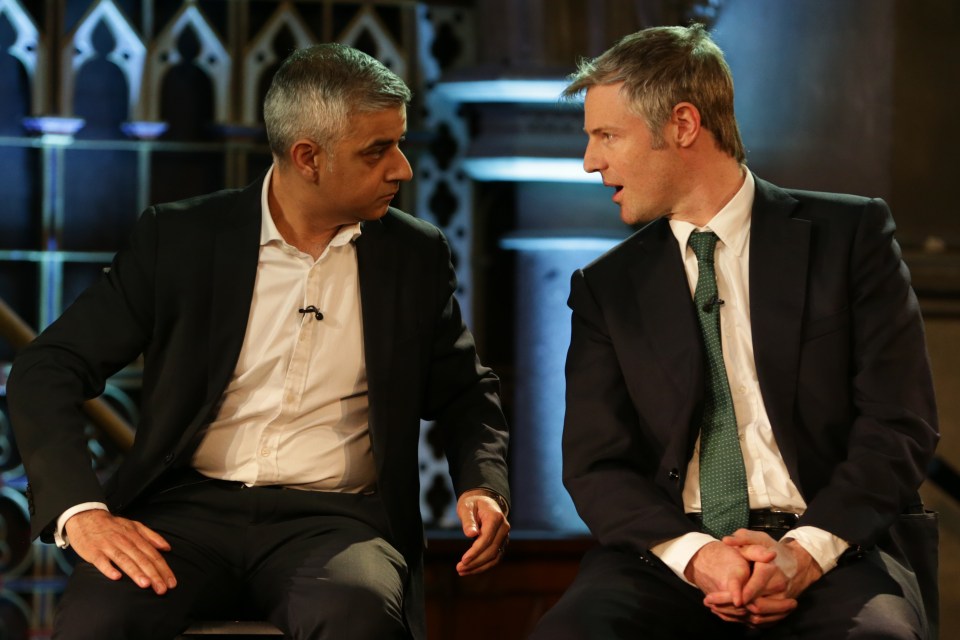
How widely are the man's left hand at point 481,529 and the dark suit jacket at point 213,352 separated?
5cm

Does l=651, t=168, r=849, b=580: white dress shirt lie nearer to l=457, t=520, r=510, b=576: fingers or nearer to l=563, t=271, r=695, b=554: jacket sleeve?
l=563, t=271, r=695, b=554: jacket sleeve

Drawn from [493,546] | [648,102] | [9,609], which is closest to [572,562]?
[493,546]

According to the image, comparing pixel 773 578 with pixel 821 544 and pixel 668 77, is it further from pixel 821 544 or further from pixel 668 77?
pixel 668 77

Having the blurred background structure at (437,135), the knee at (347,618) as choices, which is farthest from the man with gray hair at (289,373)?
the blurred background structure at (437,135)

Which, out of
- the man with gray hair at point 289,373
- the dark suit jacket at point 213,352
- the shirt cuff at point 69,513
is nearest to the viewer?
the shirt cuff at point 69,513

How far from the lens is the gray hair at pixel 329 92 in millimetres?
2926

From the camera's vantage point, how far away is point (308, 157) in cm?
296

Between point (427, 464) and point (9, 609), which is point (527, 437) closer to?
point (427, 464)

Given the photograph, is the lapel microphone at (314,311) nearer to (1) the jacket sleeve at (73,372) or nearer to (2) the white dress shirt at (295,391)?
(2) the white dress shirt at (295,391)

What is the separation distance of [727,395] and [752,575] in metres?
0.44

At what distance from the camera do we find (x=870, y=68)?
4.43 m

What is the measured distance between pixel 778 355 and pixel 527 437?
95.6 inches

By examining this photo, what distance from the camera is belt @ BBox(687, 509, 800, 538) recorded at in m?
2.61

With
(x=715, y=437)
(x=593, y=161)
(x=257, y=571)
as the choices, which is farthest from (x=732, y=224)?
(x=257, y=571)
